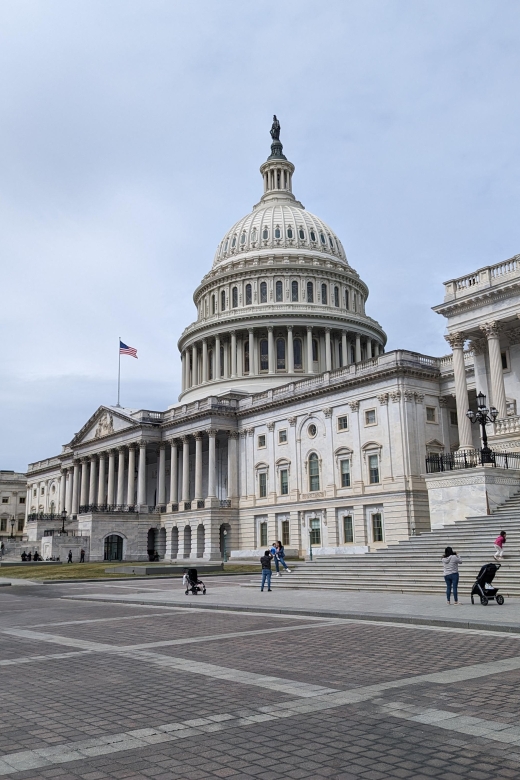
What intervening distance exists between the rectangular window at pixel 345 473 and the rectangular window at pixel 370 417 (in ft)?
14.7

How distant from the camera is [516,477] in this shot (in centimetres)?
3919

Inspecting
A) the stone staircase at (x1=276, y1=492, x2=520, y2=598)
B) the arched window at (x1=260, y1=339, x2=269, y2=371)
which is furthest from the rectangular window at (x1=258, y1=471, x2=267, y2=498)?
the stone staircase at (x1=276, y1=492, x2=520, y2=598)

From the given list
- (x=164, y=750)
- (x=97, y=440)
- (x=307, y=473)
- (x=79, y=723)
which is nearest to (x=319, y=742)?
(x=164, y=750)

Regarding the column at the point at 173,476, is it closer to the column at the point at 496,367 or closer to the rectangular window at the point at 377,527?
the rectangular window at the point at 377,527

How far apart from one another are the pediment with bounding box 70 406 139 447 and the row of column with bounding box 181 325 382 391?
1263 centimetres

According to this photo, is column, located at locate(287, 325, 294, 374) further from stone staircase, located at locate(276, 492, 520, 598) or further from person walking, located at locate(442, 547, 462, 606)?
person walking, located at locate(442, 547, 462, 606)

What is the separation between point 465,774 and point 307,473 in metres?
65.5

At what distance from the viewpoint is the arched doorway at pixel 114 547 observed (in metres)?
85.8

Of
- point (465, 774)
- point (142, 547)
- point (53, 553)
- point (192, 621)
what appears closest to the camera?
point (465, 774)

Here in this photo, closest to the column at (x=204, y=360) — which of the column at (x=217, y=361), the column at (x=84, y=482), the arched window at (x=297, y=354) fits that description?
the column at (x=217, y=361)

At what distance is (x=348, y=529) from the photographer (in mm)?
66562

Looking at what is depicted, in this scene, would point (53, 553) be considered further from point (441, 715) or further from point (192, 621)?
point (441, 715)

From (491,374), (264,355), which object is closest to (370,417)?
(491,374)

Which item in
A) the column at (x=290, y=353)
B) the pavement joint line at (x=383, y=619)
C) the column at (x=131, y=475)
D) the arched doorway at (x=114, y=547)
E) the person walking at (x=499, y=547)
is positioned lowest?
the pavement joint line at (x=383, y=619)
